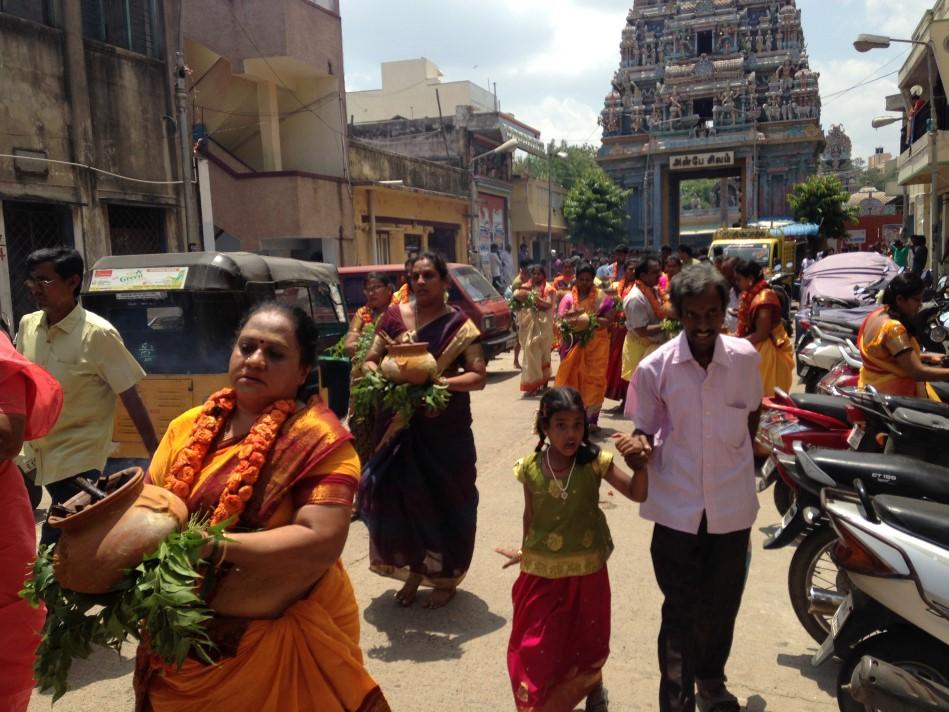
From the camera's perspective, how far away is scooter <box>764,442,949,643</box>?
315 centimetres

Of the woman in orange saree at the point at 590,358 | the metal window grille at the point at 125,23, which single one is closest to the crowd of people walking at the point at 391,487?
the woman in orange saree at the point at 590,358

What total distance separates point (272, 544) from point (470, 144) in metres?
30.8

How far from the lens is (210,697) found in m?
2.06

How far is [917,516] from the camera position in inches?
111

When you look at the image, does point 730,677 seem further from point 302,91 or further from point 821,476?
point 302,91

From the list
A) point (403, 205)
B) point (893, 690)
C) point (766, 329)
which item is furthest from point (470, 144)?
point (893, 690)

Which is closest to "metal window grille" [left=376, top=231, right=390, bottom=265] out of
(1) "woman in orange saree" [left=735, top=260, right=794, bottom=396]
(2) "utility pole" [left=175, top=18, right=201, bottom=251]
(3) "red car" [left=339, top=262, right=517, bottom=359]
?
(2) "utility pole" [left=175, top=18, right=201, bottom=251]

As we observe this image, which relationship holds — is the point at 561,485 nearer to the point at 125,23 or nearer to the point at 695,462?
the point at 695,462

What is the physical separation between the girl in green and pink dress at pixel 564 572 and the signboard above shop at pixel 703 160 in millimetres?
42049

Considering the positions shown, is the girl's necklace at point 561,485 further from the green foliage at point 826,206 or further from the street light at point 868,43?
the green foliage at point 826,206

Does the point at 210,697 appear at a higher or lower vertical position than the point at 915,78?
lower

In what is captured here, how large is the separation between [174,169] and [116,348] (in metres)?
11.9

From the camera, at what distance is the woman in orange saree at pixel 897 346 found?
15.1ft

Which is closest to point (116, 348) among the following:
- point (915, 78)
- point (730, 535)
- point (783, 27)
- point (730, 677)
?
point (730, 535)
